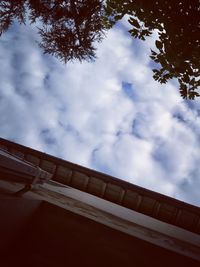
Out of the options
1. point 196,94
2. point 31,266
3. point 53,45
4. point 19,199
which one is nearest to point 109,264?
point 31,266

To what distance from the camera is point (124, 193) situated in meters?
8.63

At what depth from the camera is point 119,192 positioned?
8680 millimetres

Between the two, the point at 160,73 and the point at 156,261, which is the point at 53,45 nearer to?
the point at 160,73

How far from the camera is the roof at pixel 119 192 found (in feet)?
26.8

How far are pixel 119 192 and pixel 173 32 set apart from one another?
5.84 m

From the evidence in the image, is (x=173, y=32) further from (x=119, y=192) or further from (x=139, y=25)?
(x=119, y=192)

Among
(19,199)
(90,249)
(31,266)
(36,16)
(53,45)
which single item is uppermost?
(36,16)

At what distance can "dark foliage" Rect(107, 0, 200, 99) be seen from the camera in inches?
146

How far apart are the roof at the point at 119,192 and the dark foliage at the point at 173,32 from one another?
4.66 metres

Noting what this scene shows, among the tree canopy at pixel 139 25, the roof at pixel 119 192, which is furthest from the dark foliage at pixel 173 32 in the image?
the roof at pixel 119 192

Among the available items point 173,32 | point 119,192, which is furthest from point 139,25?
point 119,192

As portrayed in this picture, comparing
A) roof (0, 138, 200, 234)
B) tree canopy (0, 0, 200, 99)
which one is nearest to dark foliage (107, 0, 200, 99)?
tree canopy (0, 0, 200, 99)

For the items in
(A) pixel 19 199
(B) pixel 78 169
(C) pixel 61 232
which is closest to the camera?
(A) pixel 19 199

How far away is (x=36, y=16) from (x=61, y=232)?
5205 mm
